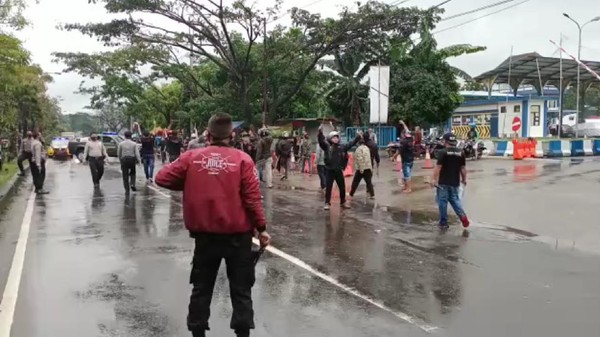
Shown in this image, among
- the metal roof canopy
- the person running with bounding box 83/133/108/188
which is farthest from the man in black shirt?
the metal roof canopy

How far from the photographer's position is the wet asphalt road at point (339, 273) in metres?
5.22

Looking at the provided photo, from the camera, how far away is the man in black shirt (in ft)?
33.5

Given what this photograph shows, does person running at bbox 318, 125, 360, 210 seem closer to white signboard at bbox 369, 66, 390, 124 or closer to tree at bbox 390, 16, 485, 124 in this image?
white signboard at bbox 369, 66, 390, 124

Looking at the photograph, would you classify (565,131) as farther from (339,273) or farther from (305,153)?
(339,273)

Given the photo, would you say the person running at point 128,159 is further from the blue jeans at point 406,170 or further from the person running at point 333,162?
the blue jeans at point 406,170

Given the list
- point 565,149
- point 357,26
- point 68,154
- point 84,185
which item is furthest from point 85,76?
point 565,149

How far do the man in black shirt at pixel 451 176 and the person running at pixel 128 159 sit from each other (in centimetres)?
850

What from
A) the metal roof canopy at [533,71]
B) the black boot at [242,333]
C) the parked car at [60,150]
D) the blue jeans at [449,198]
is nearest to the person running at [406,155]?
the blue jeans at [449,198]

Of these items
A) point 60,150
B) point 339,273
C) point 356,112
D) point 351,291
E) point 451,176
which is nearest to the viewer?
point 351,291

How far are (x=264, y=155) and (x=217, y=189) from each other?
12916 mm

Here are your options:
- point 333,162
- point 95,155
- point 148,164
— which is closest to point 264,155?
point 148,164

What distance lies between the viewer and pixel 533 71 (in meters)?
45.6

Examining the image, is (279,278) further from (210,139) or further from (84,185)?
(84,185)

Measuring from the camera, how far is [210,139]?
450 cm
